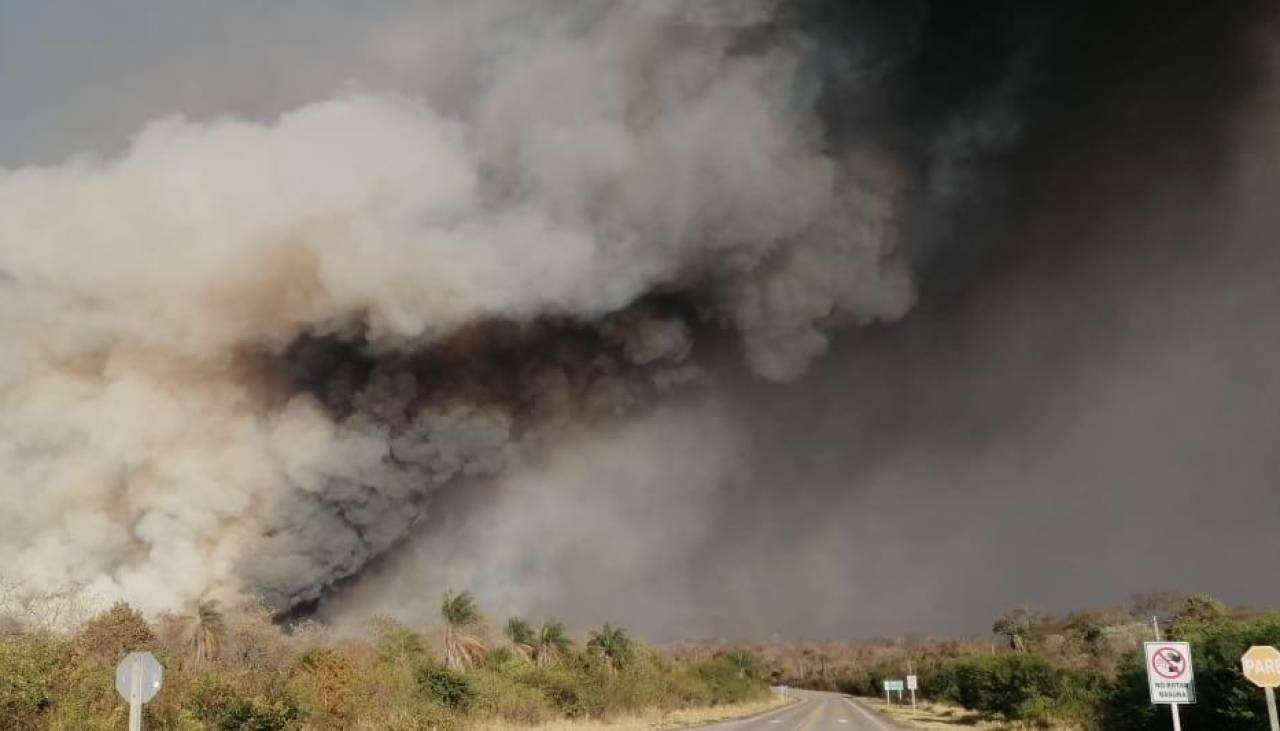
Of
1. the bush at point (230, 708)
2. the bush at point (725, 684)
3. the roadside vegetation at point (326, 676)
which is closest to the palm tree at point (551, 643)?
the roadside vegetation at point (326, 676)

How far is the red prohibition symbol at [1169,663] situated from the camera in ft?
42.6

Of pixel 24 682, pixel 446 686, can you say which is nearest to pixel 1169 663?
pixel 24 682

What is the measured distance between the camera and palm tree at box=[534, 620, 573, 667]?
53606 mm

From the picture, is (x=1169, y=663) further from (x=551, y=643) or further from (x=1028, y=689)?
(x=551, y=643)

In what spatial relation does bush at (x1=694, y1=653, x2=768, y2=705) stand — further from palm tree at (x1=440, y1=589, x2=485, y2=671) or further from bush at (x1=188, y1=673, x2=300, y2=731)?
bush at (x1=188, y1=673, x2=300, y2=731)

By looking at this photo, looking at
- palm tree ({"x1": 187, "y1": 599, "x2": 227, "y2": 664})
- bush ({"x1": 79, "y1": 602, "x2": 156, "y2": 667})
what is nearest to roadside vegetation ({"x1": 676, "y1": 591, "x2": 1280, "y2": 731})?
bush ({"x1": 79, "y1": 602, "x2": 156, "y2": 667})

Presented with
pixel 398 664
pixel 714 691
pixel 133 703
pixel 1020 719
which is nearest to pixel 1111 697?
pixel 1020 719

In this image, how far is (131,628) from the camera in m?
30.4

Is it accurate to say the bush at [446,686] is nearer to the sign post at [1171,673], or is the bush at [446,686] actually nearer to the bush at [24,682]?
the bush at [24,682]

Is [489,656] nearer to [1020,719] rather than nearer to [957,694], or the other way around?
[1020,719]

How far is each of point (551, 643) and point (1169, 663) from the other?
4548cm

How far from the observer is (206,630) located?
3853 centimetres

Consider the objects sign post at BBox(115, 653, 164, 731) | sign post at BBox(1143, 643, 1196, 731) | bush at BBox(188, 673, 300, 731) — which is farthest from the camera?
bush at BBox(188, 673, 300, 731)

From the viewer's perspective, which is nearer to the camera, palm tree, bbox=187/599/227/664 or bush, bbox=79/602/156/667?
bush, bbox=79/602/156/667
